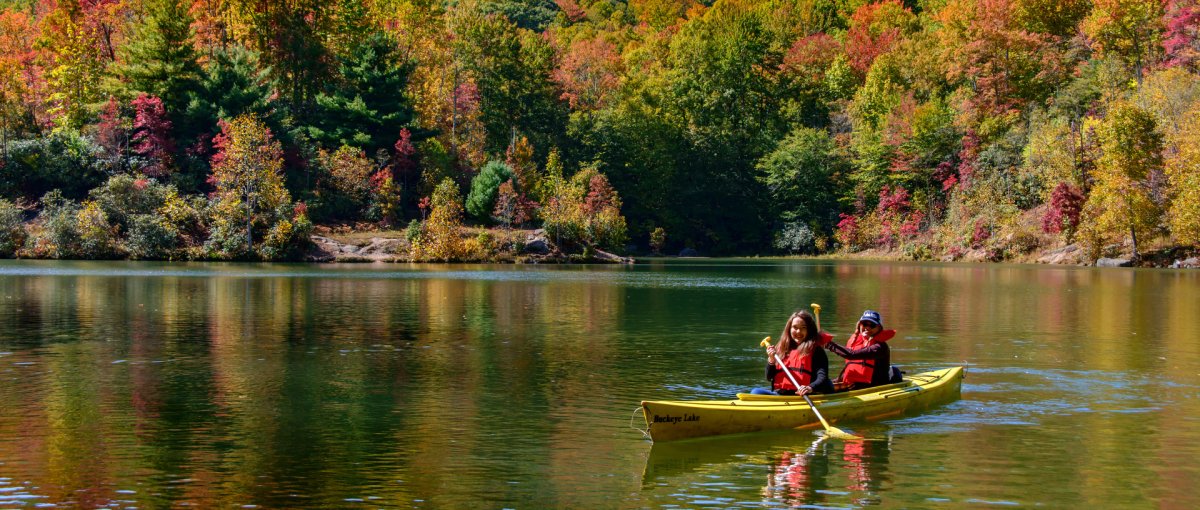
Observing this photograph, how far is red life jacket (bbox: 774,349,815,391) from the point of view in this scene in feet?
53.9

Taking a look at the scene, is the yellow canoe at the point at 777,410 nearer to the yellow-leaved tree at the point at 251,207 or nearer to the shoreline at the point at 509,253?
the shoreline at the point at 509,253

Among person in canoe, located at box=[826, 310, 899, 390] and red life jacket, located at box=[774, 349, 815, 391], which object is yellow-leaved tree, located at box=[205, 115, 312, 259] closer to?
person in canoe, located at box=[826, 310, 899, 390]

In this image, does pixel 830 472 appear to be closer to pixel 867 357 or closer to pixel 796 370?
pixel 796 370

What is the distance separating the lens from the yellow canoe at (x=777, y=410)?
48.2ft

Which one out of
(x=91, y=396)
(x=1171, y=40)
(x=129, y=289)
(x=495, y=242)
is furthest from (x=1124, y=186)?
(x=91, y=396)

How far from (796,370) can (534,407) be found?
442cm

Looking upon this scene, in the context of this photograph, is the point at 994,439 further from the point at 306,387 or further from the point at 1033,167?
the point at 1033,167

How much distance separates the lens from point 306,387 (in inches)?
773

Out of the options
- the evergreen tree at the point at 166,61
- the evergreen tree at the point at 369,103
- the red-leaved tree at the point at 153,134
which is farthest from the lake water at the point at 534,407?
the evergreen tree at the point at 369,103

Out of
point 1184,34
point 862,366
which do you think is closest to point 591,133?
point 1184,34

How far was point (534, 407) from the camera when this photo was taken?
58.3 feet

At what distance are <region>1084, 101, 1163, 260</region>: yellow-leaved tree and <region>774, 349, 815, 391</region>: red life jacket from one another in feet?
191

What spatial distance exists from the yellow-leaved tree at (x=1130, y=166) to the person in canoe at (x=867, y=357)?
185 feet

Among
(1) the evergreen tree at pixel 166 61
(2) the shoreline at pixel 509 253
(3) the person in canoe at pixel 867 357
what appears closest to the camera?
(3) the person in canoe at pixel 867 357
